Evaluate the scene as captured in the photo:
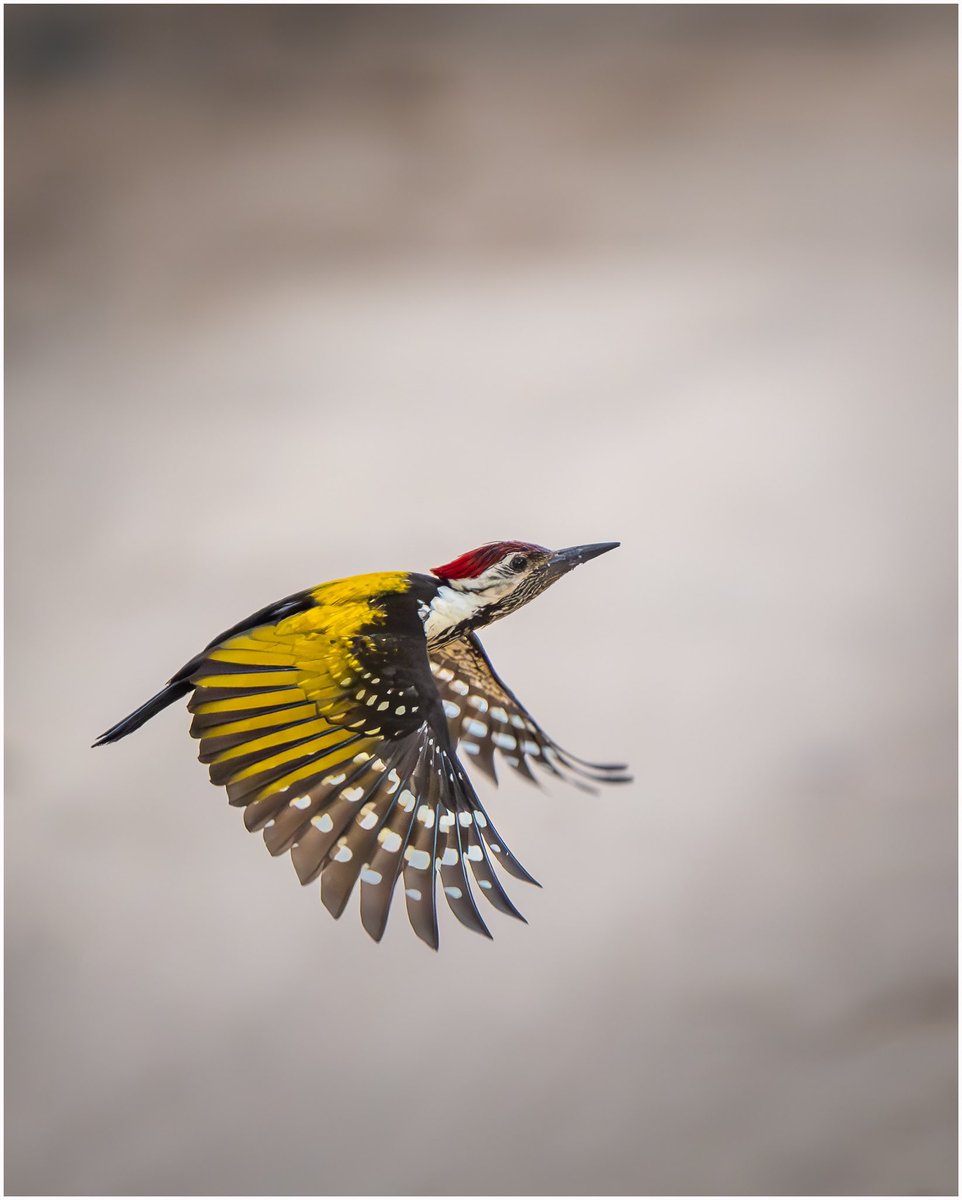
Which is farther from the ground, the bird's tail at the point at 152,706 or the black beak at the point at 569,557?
the bird's tail at the point at 152,706

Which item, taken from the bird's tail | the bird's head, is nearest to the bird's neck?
the bird's head

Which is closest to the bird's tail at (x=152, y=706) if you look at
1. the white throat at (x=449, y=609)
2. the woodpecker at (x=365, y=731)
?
the woodpecker at (x=365, y=731)

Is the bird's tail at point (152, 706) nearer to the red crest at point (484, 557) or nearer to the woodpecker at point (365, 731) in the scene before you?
the woodpecker at point (365, 731)

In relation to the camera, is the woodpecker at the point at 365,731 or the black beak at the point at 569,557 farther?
the black beak at the point at 569,557

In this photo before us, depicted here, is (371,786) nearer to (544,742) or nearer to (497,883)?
(497,883)

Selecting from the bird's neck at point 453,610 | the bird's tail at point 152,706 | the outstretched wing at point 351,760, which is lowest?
the outstretched wing at point 351,760

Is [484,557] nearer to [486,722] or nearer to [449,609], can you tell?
[449,609]

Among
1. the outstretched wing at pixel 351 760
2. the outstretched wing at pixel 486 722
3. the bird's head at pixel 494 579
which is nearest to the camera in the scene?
the outstretched wing at pixel 351 760

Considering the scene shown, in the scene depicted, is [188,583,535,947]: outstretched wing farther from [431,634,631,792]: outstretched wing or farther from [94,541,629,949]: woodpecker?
[431,634,631,792]: outstretched wing

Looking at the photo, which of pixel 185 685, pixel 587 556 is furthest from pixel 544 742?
pixel 185 685
